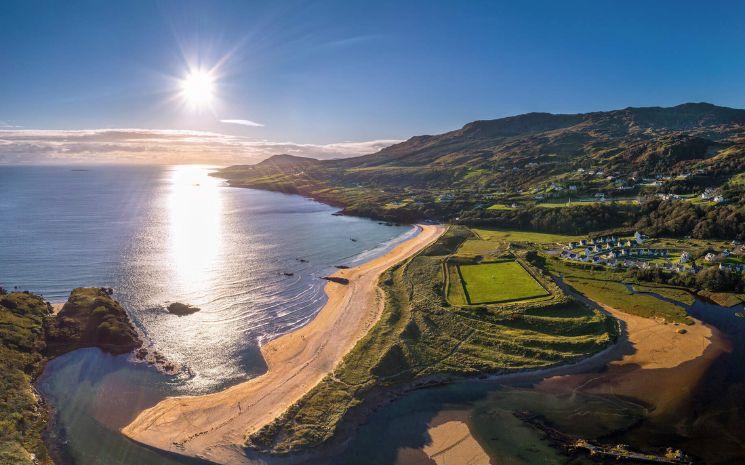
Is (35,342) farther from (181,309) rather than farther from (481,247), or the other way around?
(481,247)

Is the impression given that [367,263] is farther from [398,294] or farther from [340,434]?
[340,434]

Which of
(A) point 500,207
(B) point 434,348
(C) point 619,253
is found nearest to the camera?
(B) point 434,348

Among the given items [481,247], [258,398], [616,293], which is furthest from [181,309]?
[616,293]

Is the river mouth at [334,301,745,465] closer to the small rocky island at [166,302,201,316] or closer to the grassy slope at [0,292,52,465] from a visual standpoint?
the grassy slope at [0,292,52,465]

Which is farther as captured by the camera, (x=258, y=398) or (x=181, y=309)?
(x=181, y=309)

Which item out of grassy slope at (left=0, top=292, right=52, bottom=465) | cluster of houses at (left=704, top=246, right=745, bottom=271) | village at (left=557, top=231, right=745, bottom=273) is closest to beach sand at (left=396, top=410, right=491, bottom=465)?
grassy slope at (left=0, top=292, right=52, bottom=465)

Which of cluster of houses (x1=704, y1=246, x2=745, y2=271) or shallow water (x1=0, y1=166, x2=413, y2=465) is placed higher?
cluster of houses (x1=704, y1=246, x2=745, y2=271)
